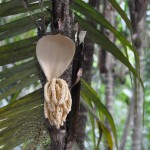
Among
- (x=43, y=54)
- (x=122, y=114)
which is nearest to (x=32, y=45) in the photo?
(x=43, y=54)

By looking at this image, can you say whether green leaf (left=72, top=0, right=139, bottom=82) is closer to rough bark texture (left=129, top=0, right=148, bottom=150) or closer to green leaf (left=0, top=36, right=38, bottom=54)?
green leaf (left=0, top=36, right=38, bottom=54)

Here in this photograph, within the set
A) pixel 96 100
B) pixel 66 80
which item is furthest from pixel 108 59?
pixel 66 80

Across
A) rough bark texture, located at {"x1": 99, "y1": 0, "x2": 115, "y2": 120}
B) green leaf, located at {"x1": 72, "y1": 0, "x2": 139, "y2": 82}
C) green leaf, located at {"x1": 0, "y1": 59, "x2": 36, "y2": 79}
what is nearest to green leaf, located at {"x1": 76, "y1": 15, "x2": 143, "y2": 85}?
green leaf, located at {"x1": 72, "y1": 0, "x2": 139, "y2": 82}

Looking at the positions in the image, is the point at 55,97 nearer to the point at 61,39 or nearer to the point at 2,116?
the point at 61,39

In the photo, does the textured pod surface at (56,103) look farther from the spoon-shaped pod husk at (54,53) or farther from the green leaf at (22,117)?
the green leaf at (22,117)

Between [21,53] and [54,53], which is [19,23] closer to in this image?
[21,53]

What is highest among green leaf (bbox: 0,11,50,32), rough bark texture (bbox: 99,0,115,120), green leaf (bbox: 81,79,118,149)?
green leaf (bbox: 0,11,50,32)

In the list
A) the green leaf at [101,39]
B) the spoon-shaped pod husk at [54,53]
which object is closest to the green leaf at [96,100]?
the green leaf at [101,39]
